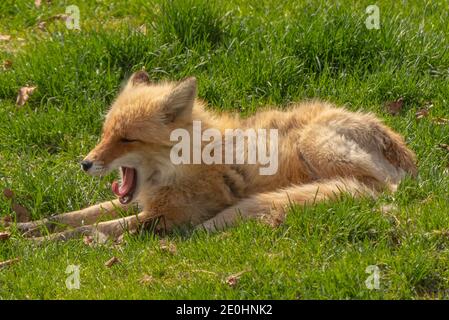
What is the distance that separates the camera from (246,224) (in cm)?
570

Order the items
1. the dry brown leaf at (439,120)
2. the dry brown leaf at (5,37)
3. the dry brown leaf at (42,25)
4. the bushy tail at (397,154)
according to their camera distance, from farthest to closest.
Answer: the dry brown leaf at (42,25)
the dry brown leaf at (5,37)
the dry brown leaf at (439,120)
the bushy tail at (397,154)

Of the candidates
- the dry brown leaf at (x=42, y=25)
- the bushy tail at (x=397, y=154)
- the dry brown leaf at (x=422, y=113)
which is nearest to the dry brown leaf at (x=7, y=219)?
the bushy tail at (x=397, y=154)

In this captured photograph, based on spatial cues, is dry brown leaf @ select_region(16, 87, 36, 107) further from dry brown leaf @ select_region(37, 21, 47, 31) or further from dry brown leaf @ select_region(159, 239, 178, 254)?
dry brown leaf @ select_region(159, 239, 178, 254)

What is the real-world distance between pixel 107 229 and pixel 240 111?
187cm

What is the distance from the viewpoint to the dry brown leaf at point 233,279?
4988 millimetres

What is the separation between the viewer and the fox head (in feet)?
20.0

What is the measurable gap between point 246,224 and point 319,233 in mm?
490

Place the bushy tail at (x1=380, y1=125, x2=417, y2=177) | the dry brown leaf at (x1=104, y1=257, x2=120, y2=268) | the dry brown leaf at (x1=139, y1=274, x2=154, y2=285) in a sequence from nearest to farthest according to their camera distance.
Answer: the dry brown leaf at (x1=139, y1=274, x2=154, y2=285) → the dry brown leaf at (x1=104, y1=257, x2=120, y2=268) → the bushy tail at (x1=380, y1=125, x2=417, y2=177)

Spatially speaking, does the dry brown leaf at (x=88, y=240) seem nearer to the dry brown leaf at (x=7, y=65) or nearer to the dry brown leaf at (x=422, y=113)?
the dry brown leaf at (x=7, y=65)

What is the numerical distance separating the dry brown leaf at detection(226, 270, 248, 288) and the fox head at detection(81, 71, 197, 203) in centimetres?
141

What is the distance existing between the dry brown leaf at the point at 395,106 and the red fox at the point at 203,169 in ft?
2.99

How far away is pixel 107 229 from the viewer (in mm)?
6207

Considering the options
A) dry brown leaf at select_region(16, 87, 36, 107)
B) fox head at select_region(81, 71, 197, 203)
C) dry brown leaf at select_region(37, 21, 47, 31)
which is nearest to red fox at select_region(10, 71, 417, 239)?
fox head at select_region(81, 71, 197, 203)

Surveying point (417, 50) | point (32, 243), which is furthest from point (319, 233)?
point (417, 50)
